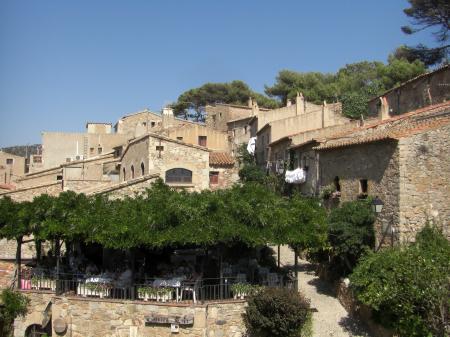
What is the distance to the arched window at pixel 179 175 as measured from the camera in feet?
88.9

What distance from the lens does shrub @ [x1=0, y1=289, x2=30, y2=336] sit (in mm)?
18094

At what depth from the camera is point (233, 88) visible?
198 ft

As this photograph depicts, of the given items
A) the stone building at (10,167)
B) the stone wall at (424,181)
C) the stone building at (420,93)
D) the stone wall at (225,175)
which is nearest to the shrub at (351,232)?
the stone wall at (424,181)

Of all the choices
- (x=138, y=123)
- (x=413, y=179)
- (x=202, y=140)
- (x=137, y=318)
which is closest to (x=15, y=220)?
(x=137, y=318)

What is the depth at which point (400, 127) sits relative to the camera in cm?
2145

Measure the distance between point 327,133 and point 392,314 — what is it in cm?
1550

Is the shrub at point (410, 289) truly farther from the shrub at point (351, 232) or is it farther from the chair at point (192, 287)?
the chair at point (192, 287)

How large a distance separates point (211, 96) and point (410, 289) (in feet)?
161

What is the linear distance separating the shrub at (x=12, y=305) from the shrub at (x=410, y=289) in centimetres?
1222

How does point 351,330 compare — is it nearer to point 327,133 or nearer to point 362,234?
point 362,234

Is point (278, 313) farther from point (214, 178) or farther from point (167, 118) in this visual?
point (167, 118)

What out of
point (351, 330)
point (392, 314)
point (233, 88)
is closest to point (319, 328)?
point (351, 330)

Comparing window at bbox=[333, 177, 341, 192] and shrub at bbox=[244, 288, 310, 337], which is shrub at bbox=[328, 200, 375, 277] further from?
shrub at bbox=[244, 288, 310, 337]

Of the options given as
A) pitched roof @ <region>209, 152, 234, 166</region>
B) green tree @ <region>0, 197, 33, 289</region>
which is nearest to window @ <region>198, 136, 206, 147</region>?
pitched roof @ <region>209, 152, 234, 166</region>
